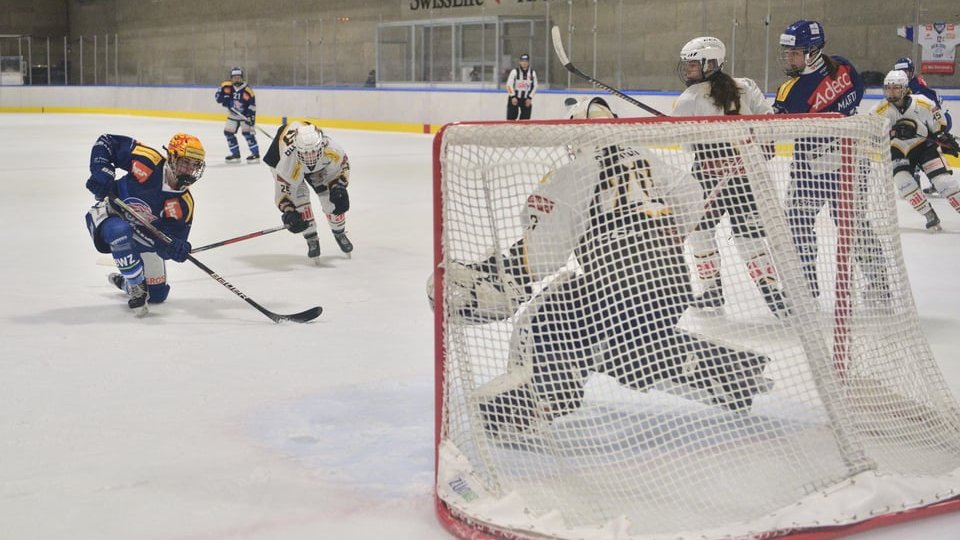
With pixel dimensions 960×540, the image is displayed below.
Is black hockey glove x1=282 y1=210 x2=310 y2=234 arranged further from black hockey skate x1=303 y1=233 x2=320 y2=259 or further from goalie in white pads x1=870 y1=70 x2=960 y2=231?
goalie in white pads x1=870 y1=70 x2=960 y2=231

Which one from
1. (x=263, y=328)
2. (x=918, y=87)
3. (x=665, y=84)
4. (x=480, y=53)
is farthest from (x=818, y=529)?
(x=480, y=53)

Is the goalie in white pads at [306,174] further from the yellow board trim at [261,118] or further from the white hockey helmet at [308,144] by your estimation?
the yellow board trim at [261,118]

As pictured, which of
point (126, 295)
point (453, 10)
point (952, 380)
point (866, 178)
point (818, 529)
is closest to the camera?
point (818, 529)

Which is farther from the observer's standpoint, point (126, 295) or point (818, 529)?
point (126, 295)

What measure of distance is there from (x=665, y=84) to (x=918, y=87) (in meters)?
6.15

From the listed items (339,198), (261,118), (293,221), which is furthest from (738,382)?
(261,118)

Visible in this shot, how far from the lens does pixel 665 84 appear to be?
46.0 ft

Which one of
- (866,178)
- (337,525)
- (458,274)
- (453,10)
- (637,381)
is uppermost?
(453,10)

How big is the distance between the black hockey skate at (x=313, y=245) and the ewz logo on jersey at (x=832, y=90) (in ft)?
8.23

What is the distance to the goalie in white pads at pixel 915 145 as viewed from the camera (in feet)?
20.9

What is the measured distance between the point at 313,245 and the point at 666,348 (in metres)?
3.22

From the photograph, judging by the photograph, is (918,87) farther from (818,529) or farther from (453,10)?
(453,10)

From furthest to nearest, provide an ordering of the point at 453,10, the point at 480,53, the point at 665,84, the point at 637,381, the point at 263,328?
1. the point at 453,10
2. the point at 480,53
3. the point at 665,84
4. the point at 263,328
5. the point at 637,381

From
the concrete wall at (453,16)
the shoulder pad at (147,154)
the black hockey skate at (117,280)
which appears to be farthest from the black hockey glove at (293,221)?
the concrete wall at (453,16)
